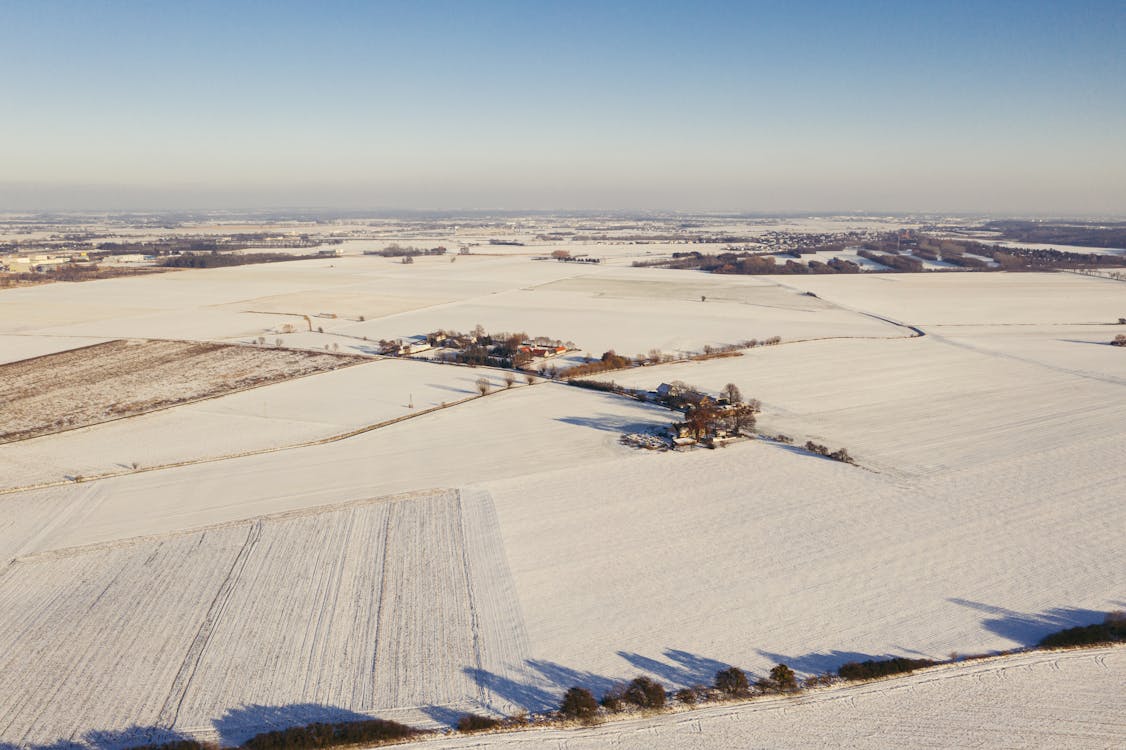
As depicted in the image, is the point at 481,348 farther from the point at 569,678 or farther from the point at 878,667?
the point at 878,667

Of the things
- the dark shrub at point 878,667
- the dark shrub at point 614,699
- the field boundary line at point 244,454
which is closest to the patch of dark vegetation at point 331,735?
the dark shrub at point 614,699

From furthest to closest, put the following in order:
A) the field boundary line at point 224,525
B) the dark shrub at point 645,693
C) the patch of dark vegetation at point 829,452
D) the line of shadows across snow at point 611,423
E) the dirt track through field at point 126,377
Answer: the dirt track through field at point 126,377, the line of shadows across snow at point 611,423, the patch of dark vegetation at point 829,452, the field boundary line at point 224,525, the dark shrub at point 645,693

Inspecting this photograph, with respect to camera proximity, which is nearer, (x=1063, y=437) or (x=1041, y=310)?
(x=1063, y=437)

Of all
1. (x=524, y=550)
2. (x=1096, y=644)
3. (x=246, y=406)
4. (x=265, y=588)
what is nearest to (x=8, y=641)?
(x=265, y=588)

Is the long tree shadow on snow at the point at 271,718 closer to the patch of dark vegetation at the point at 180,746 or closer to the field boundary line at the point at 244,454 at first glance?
the patch of dark vegetation at the point at 180,746

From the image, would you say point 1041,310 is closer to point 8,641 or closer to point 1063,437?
point 1063,437
